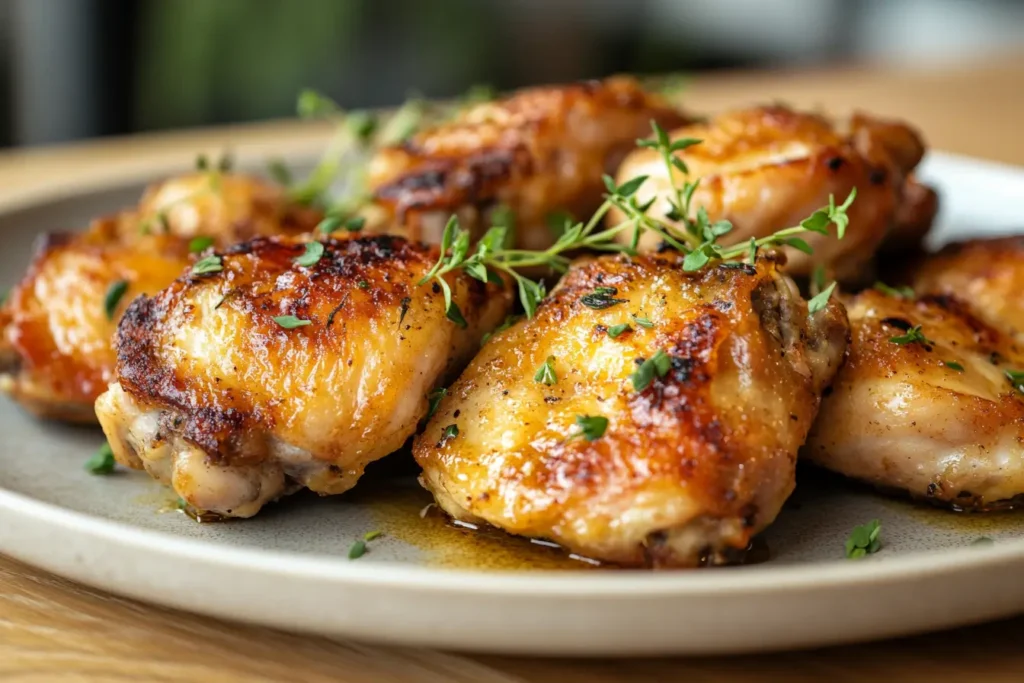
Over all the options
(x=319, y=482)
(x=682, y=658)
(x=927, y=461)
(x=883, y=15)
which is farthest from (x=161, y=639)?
(x=883, y=15)

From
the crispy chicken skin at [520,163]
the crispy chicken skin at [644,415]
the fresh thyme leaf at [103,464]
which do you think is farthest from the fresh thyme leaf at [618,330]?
the fresh thyme leaf at [103,464]

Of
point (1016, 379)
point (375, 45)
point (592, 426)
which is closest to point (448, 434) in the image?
point (592, 426)

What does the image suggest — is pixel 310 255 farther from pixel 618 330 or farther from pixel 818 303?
pixel 818 303

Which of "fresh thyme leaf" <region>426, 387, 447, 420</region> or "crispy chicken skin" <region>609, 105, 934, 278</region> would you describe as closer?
"fresh thyme leaf" <region>426, 387, 447, 420</region>

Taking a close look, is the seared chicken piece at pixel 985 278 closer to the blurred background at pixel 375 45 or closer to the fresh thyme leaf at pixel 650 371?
the fresh thyme leaf at pixel 650 371

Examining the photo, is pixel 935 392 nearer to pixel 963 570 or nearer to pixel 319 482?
pixel 963 570

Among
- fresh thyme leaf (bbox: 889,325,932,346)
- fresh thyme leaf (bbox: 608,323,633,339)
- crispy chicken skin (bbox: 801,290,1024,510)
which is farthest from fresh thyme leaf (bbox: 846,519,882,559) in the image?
fresh thyme leaf (bbox: 608,323,633,339)

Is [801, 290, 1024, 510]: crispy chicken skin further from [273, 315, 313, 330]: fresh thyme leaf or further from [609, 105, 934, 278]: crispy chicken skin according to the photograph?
[273, 315, 313, 330]: fresh thyme leaf
